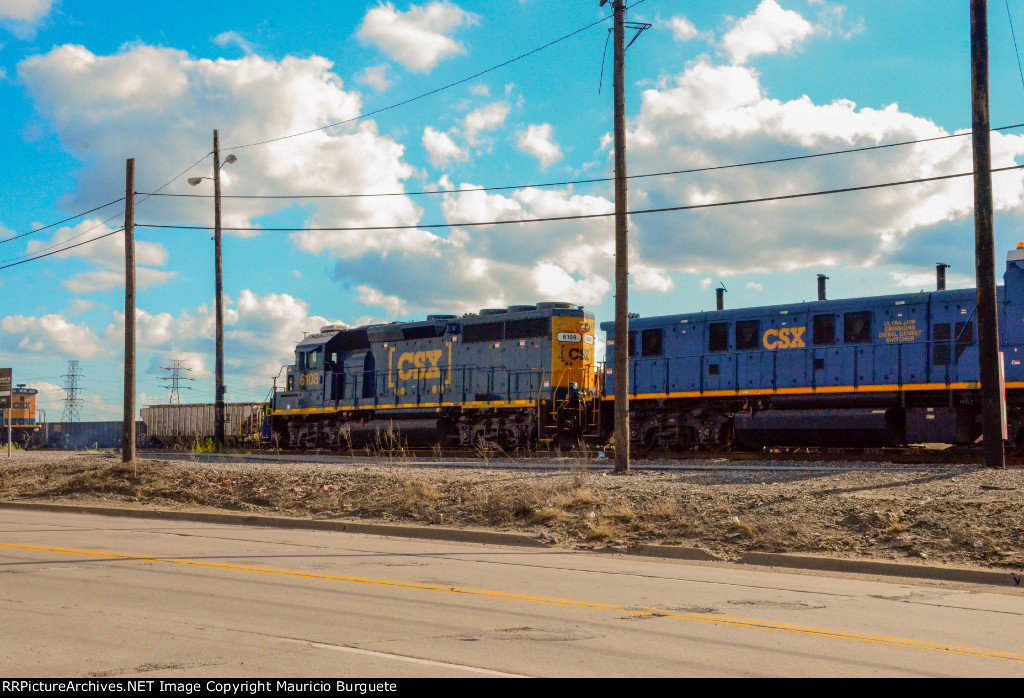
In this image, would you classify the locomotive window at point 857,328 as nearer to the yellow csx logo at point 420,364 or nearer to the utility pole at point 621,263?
the utility pole at point 621,263

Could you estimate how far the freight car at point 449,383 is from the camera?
96.0 feet

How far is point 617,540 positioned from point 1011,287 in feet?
45.6

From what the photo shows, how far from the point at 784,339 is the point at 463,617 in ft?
62.7

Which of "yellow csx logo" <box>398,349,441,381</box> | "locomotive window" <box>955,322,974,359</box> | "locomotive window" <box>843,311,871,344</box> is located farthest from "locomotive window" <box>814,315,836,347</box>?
"yellow csx logo" <box>398,349,441,381</box>

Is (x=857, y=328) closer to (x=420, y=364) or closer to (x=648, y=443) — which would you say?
(x=648, y=443)

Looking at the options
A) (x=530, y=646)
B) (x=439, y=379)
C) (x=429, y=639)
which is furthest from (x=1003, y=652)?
(x=439, y=379)

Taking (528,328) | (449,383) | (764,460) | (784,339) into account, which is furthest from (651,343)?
(449,383)

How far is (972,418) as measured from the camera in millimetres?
22391

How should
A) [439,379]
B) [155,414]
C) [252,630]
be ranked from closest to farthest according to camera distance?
[252,630]
[439,379]
[155,414]

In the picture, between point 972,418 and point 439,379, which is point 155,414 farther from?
point 972,418

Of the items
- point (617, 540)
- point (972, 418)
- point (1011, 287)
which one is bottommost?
point (617, 540)

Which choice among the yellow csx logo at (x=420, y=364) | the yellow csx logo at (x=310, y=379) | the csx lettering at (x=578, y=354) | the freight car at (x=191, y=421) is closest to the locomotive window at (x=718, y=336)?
the csx lettering at (x=578, y=354)

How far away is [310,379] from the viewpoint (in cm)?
3572

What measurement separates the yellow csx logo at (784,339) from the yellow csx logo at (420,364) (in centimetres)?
1114
